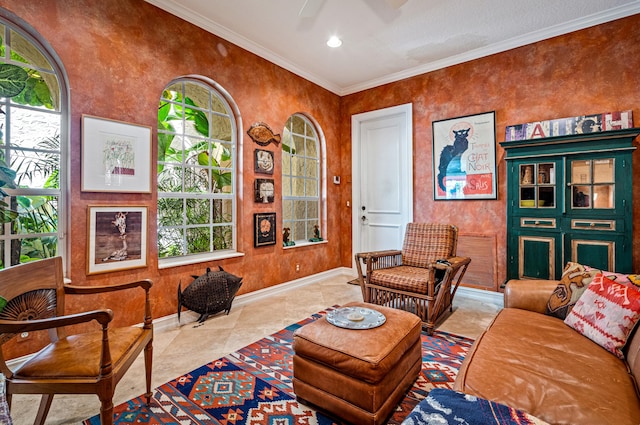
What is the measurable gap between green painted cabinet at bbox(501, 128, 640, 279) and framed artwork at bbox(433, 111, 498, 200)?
0.51 m

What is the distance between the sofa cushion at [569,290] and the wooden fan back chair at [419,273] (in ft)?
2.79

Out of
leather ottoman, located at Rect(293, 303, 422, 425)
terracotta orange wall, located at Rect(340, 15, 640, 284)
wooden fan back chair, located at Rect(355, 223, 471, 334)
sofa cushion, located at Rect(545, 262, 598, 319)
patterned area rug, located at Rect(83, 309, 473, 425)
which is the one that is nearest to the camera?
leather ottoman, located at Rect(293, 303, 422, 425)

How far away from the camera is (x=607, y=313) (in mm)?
1667

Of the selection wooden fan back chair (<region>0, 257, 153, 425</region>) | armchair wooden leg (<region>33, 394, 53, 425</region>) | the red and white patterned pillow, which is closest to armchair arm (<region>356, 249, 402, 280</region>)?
the red and white patterned pillow

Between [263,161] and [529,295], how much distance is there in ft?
10.1

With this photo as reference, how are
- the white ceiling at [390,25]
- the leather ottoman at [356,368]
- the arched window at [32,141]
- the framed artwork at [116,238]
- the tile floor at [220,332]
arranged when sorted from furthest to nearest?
the white ceiling at [390,25] → the framed artwork at [116,238] → the arched window at [32,141] → the tile floor at [220,332] → the leather ottoman at [356,368]

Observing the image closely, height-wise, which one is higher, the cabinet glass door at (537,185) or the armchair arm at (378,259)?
the cabinet glass door at (537,185)

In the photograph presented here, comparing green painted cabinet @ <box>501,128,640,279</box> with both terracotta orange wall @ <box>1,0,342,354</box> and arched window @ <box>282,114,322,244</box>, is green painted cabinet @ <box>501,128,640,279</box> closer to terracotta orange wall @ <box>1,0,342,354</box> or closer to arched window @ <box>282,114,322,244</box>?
arched window @ <box>282,114,322,244</box>

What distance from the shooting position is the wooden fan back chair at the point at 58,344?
1.38 meters

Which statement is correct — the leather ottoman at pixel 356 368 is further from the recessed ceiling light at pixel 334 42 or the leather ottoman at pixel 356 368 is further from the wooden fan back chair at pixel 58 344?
the recessed ceiling light at pixel 334 42

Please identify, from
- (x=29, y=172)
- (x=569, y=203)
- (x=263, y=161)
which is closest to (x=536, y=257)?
(x=569, y=203)

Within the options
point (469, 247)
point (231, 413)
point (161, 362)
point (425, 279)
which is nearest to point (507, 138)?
point (469, 247)

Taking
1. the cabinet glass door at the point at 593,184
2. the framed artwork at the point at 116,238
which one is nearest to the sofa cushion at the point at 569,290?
the cabinet glass door at the point at 593,184

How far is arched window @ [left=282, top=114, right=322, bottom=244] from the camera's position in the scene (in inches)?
181
